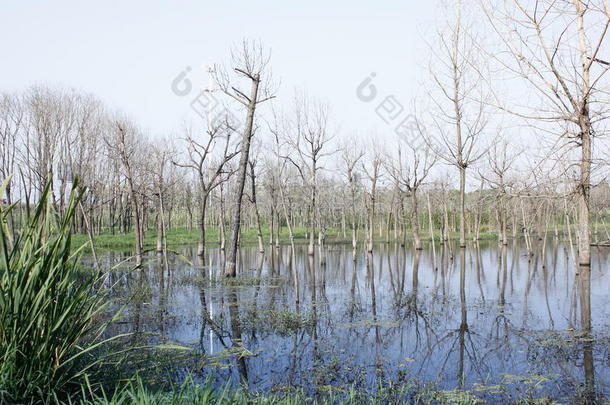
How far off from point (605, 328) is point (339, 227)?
4654 centimetres

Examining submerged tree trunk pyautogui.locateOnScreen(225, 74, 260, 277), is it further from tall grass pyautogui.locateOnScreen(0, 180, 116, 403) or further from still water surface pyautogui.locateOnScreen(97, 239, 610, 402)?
tall grass pyautogui.locateOnScreen(0, 180, 116, 403)

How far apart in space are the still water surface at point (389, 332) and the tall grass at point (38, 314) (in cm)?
67

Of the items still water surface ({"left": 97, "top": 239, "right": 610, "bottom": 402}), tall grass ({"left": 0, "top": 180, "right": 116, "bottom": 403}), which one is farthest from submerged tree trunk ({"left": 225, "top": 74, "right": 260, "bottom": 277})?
tall grass ({"left": 0, "top": 180, "right": 116, "bottom": 403})

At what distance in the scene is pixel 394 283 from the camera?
14.0 m

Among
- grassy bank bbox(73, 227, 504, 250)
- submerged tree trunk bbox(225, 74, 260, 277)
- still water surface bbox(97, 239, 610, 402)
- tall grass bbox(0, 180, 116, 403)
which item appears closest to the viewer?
tall grass bbox(0, 180, 116, 403)

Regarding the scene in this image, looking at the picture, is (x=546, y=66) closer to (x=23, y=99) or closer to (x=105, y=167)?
(x=23, y=99)

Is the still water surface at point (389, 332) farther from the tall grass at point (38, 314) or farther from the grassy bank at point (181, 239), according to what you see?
the grassy bank at point (181, 239)

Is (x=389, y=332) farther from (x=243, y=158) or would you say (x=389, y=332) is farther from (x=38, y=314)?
(x=243, y=158)

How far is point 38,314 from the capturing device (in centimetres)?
302

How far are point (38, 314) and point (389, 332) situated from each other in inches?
224

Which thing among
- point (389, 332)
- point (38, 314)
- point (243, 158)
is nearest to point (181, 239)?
point (243, 158)

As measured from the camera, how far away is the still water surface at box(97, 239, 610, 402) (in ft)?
17.2

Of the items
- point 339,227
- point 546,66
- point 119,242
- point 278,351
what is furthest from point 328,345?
point 339,227

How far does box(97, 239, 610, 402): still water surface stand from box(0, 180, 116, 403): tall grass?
67 cm
